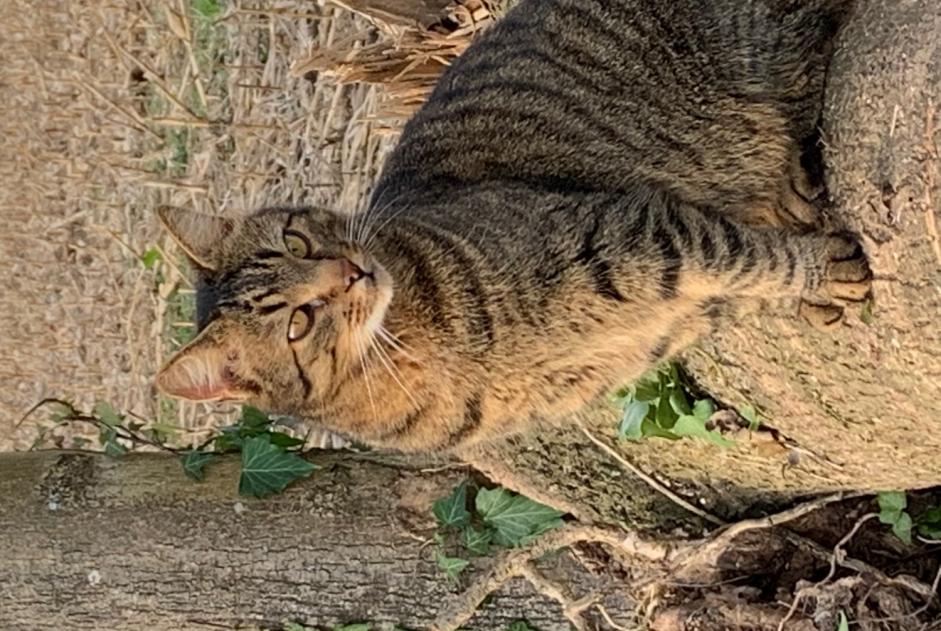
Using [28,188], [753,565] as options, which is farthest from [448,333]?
[28,188]

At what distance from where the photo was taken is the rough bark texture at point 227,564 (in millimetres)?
2439

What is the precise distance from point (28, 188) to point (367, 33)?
77.6 inches

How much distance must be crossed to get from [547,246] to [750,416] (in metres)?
0.56

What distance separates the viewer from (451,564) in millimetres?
2439

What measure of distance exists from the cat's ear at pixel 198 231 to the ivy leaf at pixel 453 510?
2.39 ft

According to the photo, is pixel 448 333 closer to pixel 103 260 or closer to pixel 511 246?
pixel 511 246

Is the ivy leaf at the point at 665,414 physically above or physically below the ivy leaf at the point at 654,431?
above

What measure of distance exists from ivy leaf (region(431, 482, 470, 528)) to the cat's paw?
2.97 ft

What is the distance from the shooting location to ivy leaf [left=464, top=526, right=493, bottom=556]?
8.07ft

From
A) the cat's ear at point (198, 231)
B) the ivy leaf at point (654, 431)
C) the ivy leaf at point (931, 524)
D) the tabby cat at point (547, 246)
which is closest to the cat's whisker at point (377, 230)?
the tabby cat at point (547, 246)

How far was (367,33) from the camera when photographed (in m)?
3.82

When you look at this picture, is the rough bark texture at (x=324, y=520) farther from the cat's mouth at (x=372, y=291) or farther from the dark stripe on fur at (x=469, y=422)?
the cat's mouth at (x=372, y=291)

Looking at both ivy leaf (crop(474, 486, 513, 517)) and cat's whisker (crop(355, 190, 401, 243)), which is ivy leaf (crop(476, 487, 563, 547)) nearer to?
ivy leaf (crop(474, 486, 513, 517))

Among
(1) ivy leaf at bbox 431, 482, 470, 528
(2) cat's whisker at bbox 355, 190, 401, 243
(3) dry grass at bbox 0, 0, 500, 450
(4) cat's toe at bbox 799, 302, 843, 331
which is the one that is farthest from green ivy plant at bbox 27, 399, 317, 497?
(3) dry grass at bbox 0, 0, 500, 450
